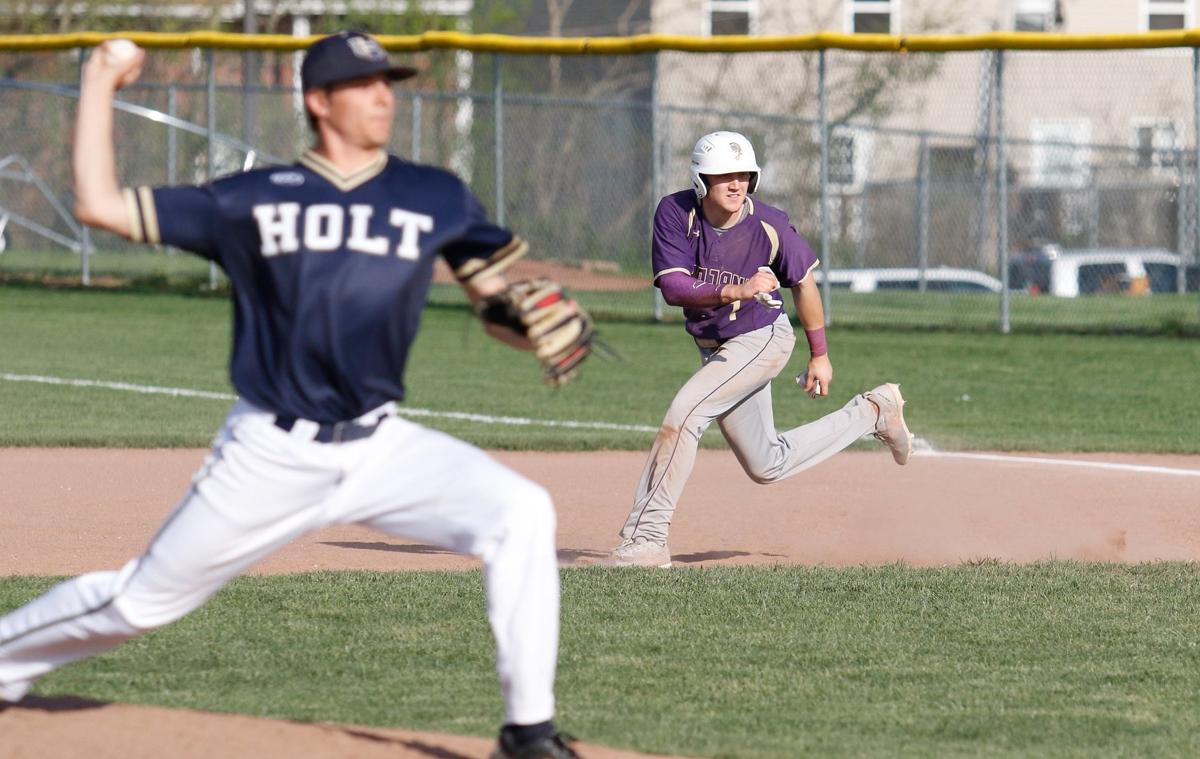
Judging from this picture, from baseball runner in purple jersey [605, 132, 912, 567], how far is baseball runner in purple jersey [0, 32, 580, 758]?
10.1 feet

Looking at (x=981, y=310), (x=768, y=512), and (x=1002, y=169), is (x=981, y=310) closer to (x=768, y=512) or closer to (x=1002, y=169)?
(x=1002, y=169)

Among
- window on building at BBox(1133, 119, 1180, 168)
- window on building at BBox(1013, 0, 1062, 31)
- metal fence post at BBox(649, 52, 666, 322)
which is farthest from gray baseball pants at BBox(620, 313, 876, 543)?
window on building at BBox(1013, 0, 1062, 31)

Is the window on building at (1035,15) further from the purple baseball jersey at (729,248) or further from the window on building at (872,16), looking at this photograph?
the purple baseball jersey at (729,248)

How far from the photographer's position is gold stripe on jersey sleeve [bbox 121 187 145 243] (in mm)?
4086

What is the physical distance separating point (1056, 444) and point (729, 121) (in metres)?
8.41

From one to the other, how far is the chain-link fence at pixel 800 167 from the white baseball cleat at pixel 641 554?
9509 millimetres

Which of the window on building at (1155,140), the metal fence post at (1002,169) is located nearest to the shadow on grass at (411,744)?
the metal fence post at (1002,169)

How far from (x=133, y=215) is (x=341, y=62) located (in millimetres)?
602

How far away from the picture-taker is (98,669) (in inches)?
216

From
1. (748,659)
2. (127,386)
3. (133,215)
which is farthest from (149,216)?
(127,386)

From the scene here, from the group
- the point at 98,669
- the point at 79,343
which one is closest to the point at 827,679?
the point at 98,669

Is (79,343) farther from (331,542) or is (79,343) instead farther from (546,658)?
(546,658)

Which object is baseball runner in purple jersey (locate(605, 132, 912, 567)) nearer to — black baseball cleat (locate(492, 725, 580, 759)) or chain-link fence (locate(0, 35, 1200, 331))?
black baseball cleat (locate(492, 725, 580, 759))

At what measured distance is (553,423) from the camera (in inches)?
464
